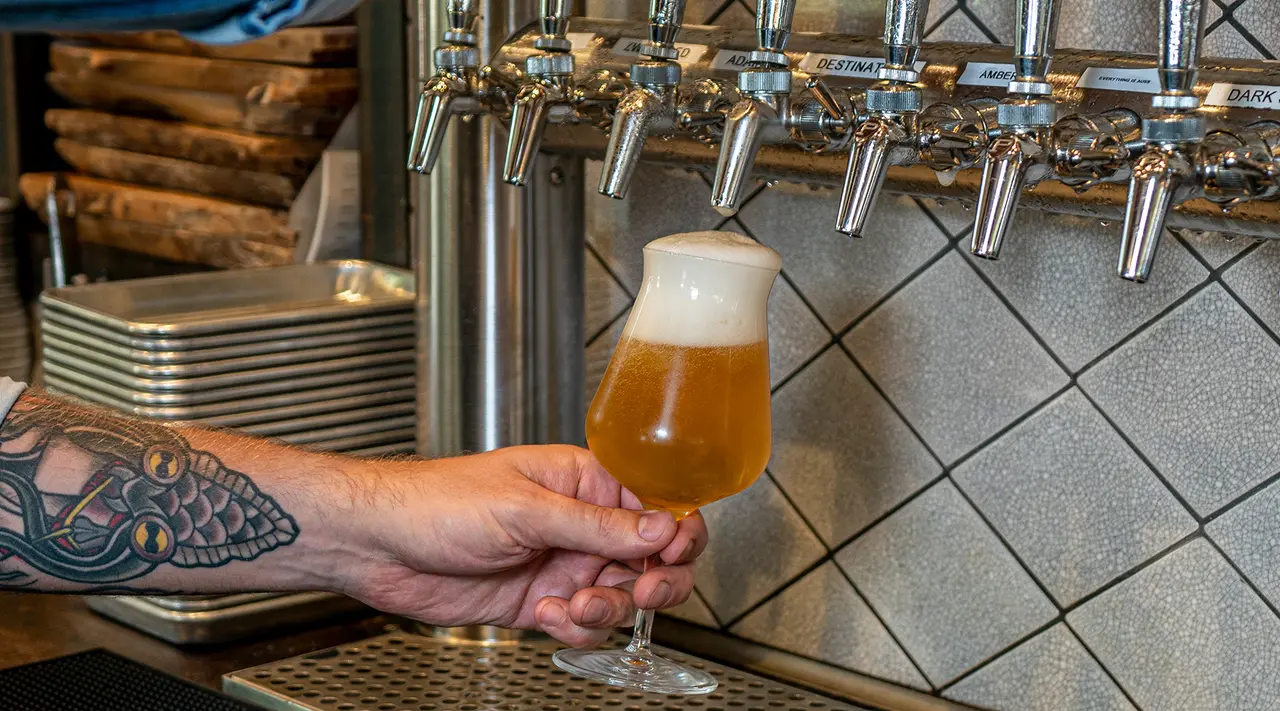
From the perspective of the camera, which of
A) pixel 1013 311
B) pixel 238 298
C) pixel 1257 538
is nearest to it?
pixel 1257 538

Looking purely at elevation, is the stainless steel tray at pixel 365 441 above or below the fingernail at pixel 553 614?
below

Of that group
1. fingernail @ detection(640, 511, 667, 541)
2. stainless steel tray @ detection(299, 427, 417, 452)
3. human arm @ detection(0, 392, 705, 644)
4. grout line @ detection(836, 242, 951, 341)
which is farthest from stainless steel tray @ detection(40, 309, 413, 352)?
fingernail @ detection(640, 511, 667, 541)

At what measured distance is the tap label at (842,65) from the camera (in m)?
1.14

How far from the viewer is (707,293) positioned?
98 cm

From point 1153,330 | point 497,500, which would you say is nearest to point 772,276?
point 497,500

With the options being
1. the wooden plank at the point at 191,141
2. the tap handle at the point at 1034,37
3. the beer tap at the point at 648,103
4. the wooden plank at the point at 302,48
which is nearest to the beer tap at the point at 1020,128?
the tap handle at the point at 1034,37

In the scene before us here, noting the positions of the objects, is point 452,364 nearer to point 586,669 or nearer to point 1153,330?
point 586,669

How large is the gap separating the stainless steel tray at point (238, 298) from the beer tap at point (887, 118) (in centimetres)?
71

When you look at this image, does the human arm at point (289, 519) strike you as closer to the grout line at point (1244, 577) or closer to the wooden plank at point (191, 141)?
the grout line at point (1244, 577)

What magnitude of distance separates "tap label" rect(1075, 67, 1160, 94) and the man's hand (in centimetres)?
41

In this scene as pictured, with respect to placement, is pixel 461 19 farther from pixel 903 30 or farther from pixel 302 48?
pixel 302 48

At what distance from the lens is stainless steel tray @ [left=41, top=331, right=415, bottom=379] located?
55.1 inches

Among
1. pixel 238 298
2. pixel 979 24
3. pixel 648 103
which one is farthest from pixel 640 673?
pixel 238 298

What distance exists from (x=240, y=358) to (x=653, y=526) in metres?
0.56
